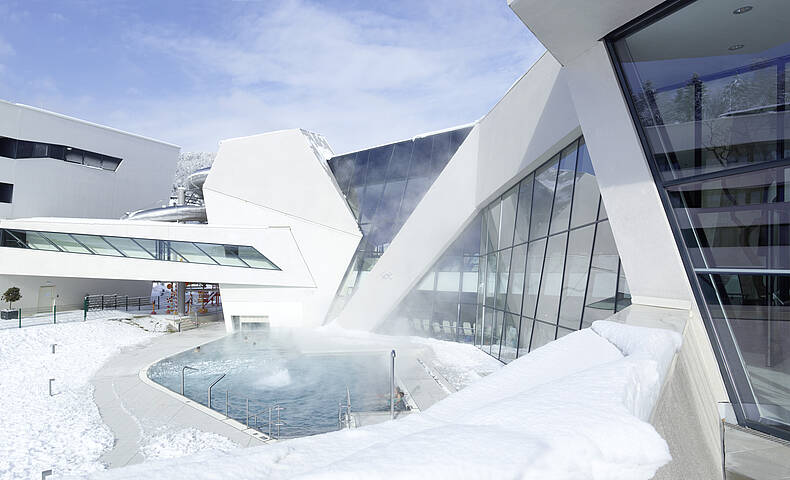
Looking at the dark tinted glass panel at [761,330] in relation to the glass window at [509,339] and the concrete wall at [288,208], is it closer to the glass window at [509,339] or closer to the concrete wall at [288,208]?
the glass window at [509,339]

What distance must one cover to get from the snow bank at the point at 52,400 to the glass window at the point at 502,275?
11.9 m

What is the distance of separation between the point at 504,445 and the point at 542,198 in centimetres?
1179

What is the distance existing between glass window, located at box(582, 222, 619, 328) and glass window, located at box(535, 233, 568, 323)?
5.04ft

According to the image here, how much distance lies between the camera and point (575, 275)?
32.9ft

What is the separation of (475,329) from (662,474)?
16.9 metres

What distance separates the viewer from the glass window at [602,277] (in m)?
8.42

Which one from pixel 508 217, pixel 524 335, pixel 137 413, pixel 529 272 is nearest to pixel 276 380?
pixel 137 413

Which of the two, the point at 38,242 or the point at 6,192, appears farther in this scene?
the point at 6,192

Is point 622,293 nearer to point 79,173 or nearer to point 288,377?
point 288,377

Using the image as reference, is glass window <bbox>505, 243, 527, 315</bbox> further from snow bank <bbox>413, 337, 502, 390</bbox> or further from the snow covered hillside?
the snow covered hillside

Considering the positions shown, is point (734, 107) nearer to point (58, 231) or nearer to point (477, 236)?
point (477, 236)

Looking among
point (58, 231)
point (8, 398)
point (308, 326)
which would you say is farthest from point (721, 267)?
point (58, 231)

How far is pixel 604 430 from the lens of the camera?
161cm

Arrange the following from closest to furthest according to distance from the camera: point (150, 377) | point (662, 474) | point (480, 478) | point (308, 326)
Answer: point (480, 478) → point (662, 474) → point (150, 377) → point (308, 326)
